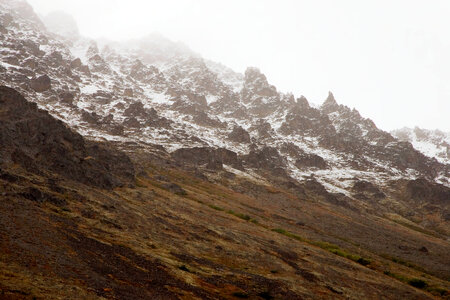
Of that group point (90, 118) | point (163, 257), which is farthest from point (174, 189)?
point (90, 118)

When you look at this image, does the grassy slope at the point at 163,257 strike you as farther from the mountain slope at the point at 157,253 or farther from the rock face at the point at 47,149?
the rock face at the point at 47,149

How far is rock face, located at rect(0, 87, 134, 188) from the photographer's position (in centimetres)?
7167

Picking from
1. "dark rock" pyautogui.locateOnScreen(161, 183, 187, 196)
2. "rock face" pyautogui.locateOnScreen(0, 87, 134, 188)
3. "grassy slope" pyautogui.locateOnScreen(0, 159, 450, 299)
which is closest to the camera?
"grassy slope" pyautogui.locateOnScreen(0, 159, 450, 299)

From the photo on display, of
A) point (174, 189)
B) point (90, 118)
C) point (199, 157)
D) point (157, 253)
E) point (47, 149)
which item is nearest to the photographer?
point (157, 253)

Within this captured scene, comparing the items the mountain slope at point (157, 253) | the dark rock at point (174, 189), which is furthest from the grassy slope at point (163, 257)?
the dark rock at point (174, 189)

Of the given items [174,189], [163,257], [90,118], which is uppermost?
[90,118]

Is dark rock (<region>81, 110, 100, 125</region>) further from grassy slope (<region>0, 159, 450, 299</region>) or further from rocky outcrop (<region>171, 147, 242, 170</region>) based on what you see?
grassy slope (<region>0, 159, 450, 299</region>)

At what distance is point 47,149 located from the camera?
80375 mm

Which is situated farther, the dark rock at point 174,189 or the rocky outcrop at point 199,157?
the rocky outcrop at point 199,157

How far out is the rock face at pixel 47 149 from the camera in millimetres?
71669

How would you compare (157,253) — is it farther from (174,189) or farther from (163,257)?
(174,189)

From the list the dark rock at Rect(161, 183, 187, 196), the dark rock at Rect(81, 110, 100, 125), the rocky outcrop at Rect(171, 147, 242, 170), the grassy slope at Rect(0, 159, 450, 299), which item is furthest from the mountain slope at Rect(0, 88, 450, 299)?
the dark rock at Rect(81, 110, 100, 125)

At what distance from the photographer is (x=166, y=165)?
154 m

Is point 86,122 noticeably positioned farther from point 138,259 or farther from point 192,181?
point 138,259
